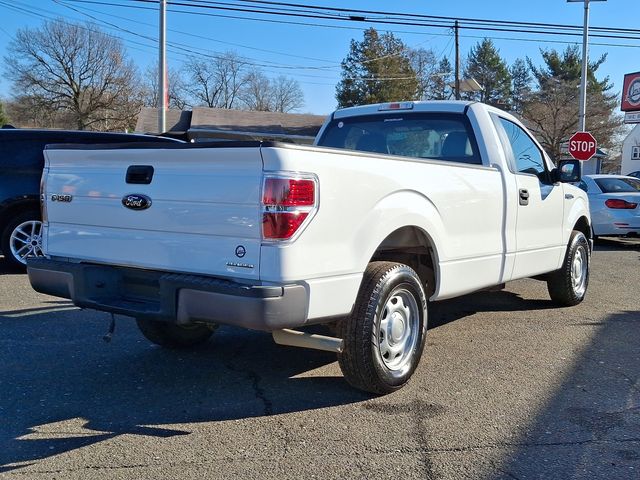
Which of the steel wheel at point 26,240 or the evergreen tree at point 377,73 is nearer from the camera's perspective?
the steel wheel at point 26,240

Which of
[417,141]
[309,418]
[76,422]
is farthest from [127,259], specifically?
[417,141]

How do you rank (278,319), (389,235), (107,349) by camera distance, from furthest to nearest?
(107,349) → (389,235) → (278,319)

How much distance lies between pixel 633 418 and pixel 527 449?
0.92m

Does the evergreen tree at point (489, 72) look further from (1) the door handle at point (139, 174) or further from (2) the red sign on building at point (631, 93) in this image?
(1) the door handle at point (139, 174)

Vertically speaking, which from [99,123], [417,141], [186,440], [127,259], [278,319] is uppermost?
[99,123]

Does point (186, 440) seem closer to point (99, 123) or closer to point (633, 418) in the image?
point (633, 418)

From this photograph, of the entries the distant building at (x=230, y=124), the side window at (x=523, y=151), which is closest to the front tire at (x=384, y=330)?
the side window at (x=523, y=151)

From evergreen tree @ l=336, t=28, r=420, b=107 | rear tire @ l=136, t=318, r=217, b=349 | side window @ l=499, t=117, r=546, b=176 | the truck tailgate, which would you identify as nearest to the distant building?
evergreen tree @ l=336, t=28, r=420, b=107

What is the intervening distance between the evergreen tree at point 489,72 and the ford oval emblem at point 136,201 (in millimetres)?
60347

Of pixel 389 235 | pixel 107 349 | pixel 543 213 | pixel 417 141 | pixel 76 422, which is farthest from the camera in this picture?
pixel 543 213

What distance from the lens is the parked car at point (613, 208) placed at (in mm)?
12672

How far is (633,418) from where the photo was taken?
393cm

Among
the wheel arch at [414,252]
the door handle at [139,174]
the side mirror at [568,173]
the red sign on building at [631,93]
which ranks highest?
the red sign on building at [631,93]

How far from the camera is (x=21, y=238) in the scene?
850 cm
